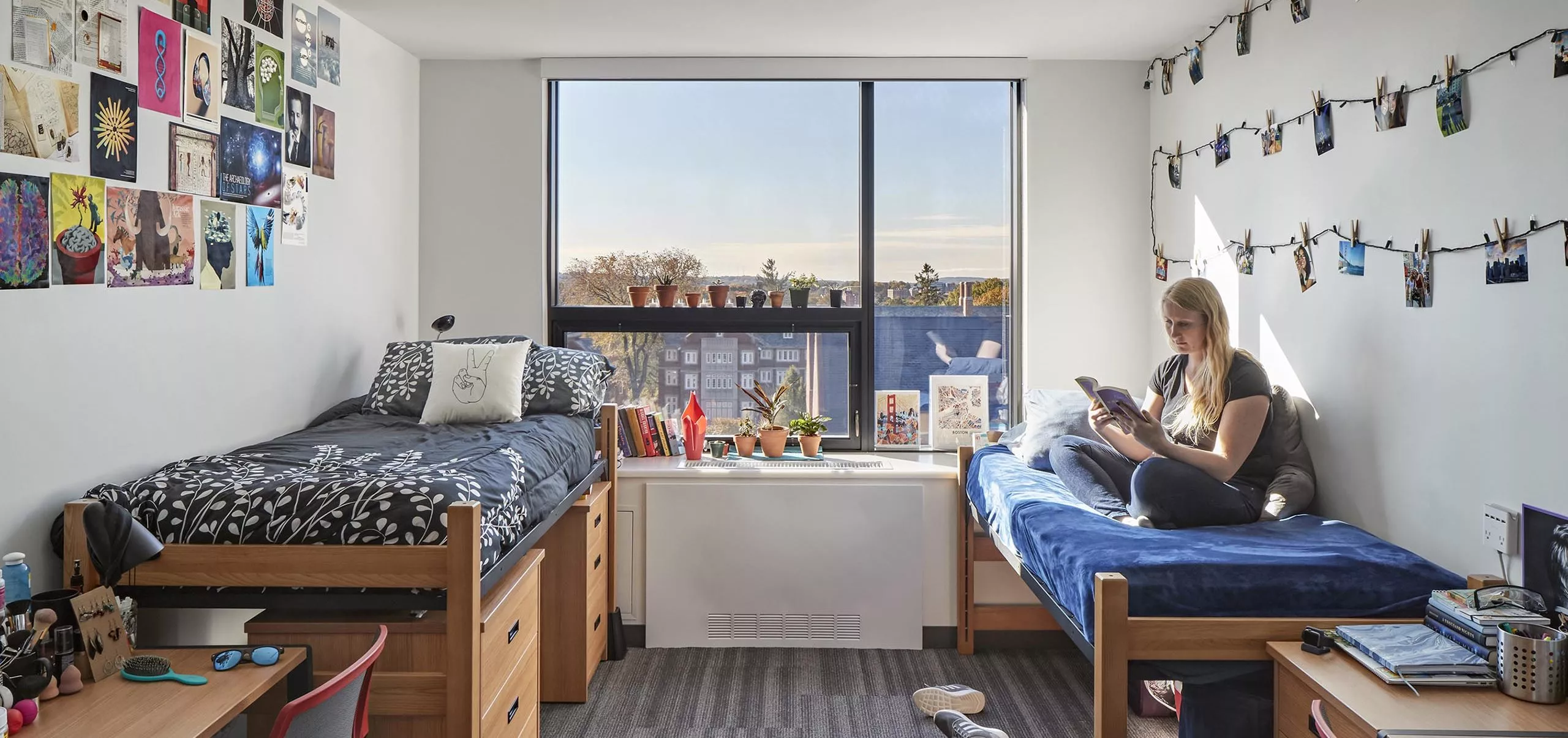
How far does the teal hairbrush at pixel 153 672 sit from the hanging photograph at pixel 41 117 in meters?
1.07

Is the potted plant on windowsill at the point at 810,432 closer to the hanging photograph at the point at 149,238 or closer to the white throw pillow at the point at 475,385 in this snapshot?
the white throw pillow at the point at 475,385

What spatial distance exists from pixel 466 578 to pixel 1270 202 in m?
2.51

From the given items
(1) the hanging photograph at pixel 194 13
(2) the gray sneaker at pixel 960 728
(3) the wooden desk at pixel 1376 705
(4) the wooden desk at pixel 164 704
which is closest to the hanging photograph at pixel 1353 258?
(3) the wooden desk at pixel 1376 705

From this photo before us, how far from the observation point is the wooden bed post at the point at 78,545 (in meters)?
1.96

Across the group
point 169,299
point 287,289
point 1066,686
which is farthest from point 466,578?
point 1066,686

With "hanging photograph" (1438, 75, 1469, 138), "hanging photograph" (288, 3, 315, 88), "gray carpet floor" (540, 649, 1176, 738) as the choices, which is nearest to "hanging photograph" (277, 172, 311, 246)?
"hanging photograph" (288, 3, 315, 88)

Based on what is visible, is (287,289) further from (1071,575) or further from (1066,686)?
(1066,686)

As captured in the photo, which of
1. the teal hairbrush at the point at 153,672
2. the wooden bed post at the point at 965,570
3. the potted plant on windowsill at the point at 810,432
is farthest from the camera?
the potted plant on windowsill at the point at 810,432

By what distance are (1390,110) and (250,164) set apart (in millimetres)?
3089

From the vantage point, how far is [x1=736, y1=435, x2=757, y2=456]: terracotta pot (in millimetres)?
3908

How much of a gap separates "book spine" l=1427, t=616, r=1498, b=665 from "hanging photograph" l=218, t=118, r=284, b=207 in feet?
10.2

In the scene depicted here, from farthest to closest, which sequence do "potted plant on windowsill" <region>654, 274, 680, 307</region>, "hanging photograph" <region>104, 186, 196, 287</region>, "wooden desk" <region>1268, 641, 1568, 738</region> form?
"potted plant on windowsill" <region>654, 274, 680, 307</region> → "hanging photograph" <region>104, 186, 196, 287</region> → "wooden desk" <region>1268, 641, 1568, 738</region>

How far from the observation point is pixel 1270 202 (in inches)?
115

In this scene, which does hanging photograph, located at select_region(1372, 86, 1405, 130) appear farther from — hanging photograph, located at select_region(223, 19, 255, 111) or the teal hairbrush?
hanging photograph, located at select_region(223, 19, 255, 111)
